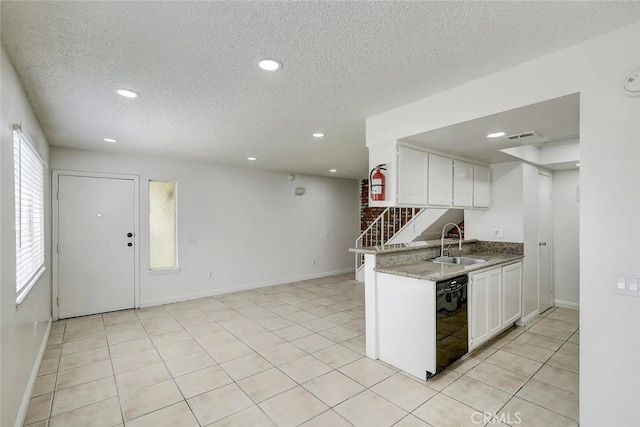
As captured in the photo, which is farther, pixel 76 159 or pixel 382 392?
pixel 76 159

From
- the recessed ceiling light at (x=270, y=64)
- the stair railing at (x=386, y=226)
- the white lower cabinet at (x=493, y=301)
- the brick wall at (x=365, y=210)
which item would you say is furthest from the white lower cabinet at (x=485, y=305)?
the brick wall at (x=365, y=210)

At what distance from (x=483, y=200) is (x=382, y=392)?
116 inches

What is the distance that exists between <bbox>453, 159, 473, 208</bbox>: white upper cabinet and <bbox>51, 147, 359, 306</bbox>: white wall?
3833 millimetres

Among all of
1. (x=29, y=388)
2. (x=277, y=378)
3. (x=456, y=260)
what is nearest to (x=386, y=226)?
(x=456, y=260)

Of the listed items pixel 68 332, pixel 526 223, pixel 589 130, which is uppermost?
pixel 589 130

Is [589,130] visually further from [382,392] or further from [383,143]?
[382,392]

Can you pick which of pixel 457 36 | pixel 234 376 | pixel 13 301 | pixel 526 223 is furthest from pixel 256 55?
pixel 526 223

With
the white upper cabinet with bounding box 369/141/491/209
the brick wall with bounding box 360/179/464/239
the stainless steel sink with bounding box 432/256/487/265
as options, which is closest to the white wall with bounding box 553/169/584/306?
the white upper cabinet with bounding box 369/141/491/209

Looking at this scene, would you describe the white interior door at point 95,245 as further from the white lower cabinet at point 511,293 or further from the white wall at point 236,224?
the white lower cabinet at point 511,293

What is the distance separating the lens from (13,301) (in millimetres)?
2055

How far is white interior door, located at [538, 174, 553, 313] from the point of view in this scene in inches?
175

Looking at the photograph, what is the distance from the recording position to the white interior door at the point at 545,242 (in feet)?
14.6

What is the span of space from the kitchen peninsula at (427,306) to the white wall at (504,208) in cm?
63

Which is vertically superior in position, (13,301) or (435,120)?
(435,120)
